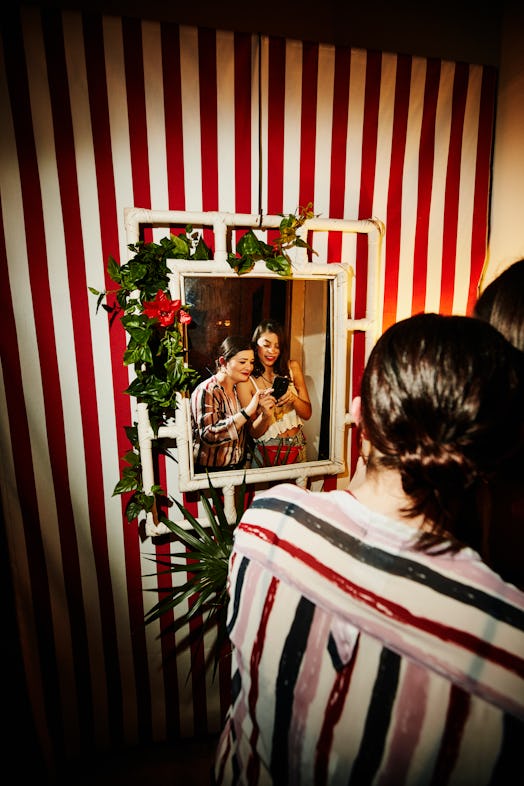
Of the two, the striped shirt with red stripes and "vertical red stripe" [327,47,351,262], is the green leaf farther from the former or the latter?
the striped shirt with red stripes

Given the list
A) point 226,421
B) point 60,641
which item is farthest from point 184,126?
point 60,641

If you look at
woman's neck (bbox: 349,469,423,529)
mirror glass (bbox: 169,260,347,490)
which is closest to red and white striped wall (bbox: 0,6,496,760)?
mirror glass (bbox: 169,260,347,490)

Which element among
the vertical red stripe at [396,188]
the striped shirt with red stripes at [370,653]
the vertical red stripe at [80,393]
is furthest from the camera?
the vertical red stripe at [396,188]

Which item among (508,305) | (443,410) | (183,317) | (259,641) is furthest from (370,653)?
(183,317)

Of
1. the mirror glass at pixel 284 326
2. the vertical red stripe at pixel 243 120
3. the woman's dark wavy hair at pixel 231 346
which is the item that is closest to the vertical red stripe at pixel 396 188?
the mirror glass at pixel 284 326

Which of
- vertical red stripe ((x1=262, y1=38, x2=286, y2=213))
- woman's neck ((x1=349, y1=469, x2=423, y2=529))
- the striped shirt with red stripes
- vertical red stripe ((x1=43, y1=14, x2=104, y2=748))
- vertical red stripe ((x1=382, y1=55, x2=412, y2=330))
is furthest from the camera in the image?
vertical red stripe ((x1=382, y1=55, x2=412, y2=330))

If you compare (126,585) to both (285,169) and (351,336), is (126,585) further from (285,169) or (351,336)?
(285,169)

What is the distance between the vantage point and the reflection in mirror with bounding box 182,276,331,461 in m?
1.48

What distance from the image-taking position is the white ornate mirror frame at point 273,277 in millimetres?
1447

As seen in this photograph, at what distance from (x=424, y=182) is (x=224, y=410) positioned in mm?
1437

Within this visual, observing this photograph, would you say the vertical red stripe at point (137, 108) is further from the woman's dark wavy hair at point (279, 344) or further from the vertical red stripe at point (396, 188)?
the vertical red stripe at point (396, 188)

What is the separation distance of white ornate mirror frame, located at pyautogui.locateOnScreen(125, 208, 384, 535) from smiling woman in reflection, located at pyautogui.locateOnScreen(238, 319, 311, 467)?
72 millimetres

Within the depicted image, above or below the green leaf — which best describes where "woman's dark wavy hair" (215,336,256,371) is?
below

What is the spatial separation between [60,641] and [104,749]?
71 cm
